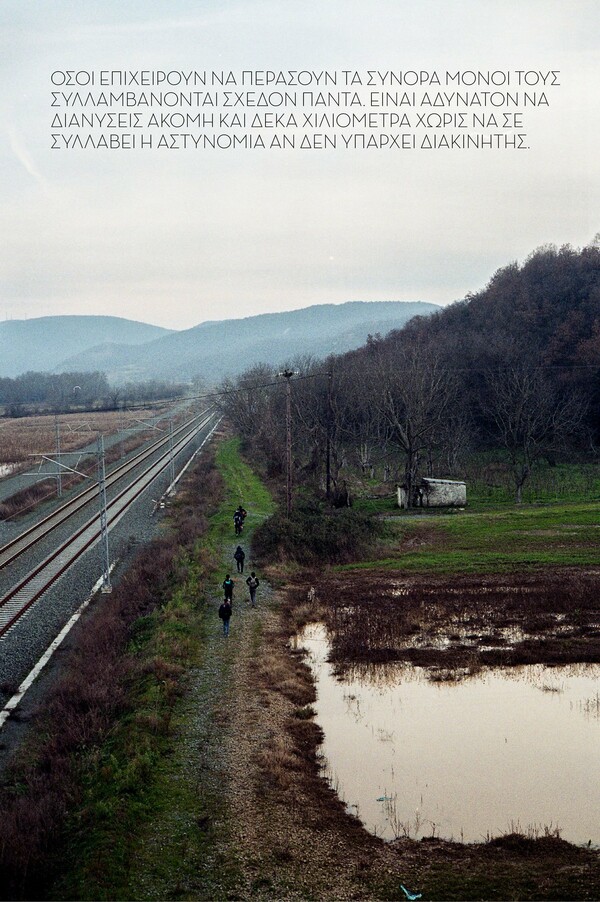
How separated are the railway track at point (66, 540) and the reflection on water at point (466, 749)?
13409mm

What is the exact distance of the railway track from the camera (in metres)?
30.4

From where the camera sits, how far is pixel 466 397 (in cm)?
7056

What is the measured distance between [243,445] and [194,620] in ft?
219

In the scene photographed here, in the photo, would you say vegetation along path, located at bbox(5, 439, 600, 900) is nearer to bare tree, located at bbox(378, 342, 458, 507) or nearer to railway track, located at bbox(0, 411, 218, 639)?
railway track, located at bbox(0, 411, 218, 639)

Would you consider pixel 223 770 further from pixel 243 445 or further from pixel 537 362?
pixel 243 445

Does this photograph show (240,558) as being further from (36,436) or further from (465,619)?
(36,436)

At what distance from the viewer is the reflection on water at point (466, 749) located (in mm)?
15039

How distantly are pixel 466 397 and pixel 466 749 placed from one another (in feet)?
181

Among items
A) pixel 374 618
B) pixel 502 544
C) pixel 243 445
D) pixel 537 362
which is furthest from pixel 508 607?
pixel 243 445

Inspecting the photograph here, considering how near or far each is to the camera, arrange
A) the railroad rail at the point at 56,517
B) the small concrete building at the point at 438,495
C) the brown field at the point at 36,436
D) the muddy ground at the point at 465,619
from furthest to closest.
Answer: the brown field at the point at 36,436 → the small concrete building at the point at 438,495 → the railroad rail at the point at 56,517 → the muddy ground at the point at 465,619

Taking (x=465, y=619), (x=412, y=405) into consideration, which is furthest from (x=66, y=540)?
(x=412, y=405)

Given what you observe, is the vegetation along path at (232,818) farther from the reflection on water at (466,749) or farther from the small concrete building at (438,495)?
the small concrete building at (438,495)

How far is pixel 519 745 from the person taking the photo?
18.0m

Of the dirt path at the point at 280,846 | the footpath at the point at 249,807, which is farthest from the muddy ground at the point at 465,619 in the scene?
the dirt path at the point at 280,846
